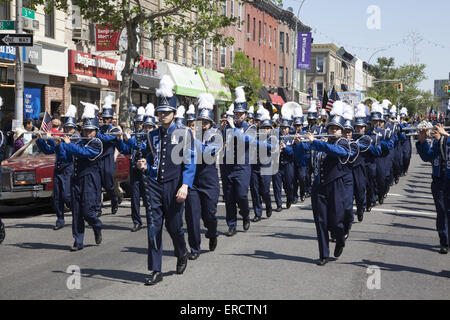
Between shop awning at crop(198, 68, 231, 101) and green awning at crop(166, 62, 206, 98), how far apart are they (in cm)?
71

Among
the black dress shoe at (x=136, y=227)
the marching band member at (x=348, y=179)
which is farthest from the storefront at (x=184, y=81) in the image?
the marching band member at (x=348, y=179)

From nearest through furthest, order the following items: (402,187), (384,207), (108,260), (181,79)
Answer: (108,260), (384,207), (402,187), (181,79)

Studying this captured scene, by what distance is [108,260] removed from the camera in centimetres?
873

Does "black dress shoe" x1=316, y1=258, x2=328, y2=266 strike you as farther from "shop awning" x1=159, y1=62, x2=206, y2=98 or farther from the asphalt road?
"shop awning" x1=159, y1=62, x2=206, y2=98

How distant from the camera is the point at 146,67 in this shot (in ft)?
108

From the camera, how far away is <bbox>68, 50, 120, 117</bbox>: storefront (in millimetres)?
26359

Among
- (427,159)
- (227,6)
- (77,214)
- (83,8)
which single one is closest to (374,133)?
(427,159)

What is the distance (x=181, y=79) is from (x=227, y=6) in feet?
39.1

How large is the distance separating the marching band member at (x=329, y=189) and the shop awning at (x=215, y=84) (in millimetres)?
31807

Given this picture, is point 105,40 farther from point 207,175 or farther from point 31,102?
point 207,175

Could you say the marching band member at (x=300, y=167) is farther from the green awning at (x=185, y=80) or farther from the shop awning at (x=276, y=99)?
the shop awning at (x=276, y=99)

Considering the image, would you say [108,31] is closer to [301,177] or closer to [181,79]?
[181,79]

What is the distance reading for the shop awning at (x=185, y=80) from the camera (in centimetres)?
3506

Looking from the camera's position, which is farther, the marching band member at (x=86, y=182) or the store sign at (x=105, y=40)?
the store sign at (x=105, y=40)
